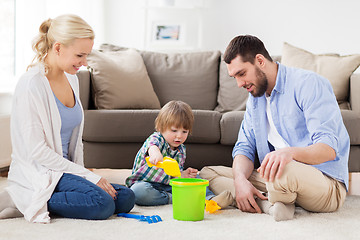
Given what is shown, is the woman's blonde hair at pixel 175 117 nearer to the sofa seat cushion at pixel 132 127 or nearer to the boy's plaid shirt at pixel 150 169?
the boy's plaid shirt at pixel 150 169

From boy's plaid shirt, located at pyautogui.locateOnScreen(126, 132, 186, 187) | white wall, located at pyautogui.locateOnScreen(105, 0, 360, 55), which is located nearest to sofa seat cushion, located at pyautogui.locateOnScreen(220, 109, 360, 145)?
boy's plaid shirt, located at pyautogui.locateOnScreen(126, 132, 186, 187)

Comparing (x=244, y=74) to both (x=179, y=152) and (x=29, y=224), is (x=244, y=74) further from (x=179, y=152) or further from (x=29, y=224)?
(x=29, y=224)

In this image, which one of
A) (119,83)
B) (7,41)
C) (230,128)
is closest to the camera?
(230,128)

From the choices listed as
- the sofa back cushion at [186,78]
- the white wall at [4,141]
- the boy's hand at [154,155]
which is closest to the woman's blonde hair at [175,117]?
the boy's hand at [154,155]

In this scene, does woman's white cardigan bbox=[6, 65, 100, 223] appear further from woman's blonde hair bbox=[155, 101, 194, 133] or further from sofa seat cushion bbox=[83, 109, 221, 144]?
sofa seat cushion bbox=[83, 109, 221, 144]

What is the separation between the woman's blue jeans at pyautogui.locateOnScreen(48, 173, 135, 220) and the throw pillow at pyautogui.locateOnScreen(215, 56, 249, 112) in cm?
170

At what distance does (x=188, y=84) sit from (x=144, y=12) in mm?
1442

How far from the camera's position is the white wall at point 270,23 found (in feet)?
14.4

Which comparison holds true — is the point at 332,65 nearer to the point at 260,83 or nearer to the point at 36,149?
the point at 260,83

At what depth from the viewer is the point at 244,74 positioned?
2039 mm

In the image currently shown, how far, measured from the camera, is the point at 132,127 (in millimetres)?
2777

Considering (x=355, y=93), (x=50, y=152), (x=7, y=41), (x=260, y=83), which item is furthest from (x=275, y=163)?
(x=7, y=41)

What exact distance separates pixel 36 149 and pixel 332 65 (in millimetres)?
2124

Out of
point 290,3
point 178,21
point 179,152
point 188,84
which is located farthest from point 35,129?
point 290,3
